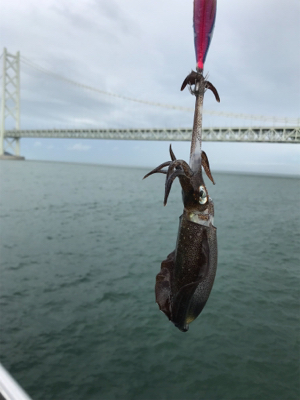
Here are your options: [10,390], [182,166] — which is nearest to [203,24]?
[182,166]

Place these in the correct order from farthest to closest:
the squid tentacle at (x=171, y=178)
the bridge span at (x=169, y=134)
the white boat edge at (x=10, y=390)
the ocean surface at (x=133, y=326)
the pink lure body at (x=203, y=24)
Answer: the bridge span at (x=169, y=134)
the ocean surface at (x=133, y=326)
the white boat edge at (x=10, y=390)
the pink lure body at (x=203, y=24)
the squid tentacle at (x=171, y=178)

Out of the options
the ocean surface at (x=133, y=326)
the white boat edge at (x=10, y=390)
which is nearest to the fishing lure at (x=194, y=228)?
the white boat edge at (x=10, y=390)

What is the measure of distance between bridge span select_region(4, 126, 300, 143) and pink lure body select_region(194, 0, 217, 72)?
22.7m

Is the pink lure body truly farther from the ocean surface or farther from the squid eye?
the ocean surface

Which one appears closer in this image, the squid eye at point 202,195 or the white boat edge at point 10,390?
the squid eye at point 202,195

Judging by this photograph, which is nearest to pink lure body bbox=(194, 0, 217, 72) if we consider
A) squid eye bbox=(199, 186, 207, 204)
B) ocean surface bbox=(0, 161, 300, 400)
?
squid eye bbox=(199, 186, 207, 204)

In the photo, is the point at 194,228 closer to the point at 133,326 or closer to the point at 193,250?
the point at 193,250

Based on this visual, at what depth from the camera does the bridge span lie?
39375 mm

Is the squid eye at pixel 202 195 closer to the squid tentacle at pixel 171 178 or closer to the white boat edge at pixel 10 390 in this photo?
the squid tentacle at pixel 171 178

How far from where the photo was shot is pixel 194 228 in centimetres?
119

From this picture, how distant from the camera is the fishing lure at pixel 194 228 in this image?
3.59 feet

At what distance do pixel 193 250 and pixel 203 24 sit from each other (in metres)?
0.85

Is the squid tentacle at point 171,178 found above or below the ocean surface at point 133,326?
above

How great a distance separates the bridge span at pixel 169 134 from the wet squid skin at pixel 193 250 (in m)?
22.8
